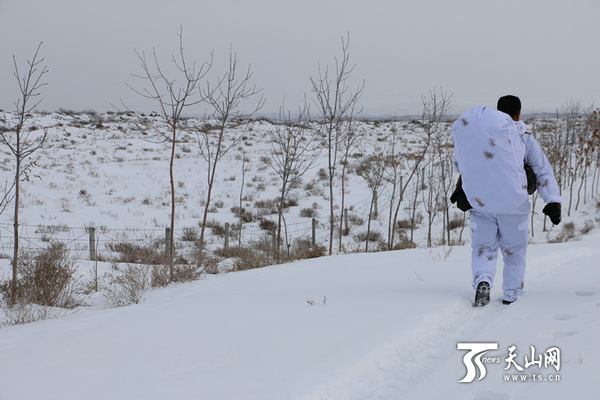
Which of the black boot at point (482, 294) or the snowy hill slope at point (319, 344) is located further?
the black boot at point (482, 294)

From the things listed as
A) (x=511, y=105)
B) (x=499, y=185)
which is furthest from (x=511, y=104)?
(x=499, y=185)

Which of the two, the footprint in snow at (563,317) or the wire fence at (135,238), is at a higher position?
the footprint in snow at (563,317)

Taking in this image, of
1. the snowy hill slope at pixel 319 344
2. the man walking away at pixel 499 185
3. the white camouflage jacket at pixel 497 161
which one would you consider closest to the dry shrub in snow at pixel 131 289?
the snowy hill slope at pixel 319 344

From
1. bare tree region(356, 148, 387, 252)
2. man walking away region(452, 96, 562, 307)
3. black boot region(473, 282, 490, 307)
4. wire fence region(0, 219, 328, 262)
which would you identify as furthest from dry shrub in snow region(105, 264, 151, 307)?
bare tree region(356, 148, 387, 252)

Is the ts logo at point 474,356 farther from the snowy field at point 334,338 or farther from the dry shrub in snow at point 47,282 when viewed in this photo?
the dry shrub in snow at point 47,282

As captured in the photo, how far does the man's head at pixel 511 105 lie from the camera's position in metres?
3.51

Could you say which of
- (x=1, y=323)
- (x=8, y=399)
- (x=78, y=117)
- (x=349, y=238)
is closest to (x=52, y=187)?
(x=349, y=238)

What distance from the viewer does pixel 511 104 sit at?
3516 millimetres

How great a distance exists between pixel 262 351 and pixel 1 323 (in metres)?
3.65

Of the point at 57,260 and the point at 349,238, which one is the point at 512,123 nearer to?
the point at 57,260

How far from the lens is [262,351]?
8.80 feet

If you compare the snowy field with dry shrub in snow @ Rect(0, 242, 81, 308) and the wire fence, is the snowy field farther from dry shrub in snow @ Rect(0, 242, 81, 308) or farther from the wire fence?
the wire fence

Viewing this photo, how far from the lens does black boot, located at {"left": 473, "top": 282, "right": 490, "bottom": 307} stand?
3525 mm

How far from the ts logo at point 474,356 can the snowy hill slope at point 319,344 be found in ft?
0.11
